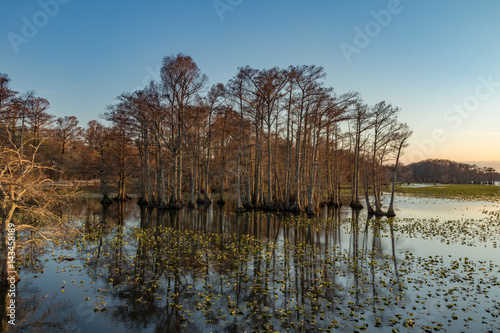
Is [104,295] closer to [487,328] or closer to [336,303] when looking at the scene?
[336,303]

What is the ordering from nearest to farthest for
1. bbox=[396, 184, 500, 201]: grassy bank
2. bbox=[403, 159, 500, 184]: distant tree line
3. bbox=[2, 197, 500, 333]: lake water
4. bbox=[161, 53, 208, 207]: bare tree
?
bbox=[2, 197, 500, 333]: lake water
bbox=[161, 53, 208, 207]: bare tree
bbox=[396, 184, 500, 201]: grassy bank
bbox=[403, 159, 500, 184]: distant tree line

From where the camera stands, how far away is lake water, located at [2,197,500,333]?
6.86m

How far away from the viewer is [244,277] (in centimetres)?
984

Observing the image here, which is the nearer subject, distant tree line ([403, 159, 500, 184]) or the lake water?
the lake water

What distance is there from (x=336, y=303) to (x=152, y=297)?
5035 mm

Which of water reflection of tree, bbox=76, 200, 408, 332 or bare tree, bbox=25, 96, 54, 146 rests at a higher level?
bare tree, bbox=25, 96, 54, 146

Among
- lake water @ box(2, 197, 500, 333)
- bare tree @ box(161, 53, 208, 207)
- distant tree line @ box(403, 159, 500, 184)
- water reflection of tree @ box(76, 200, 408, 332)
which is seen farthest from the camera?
distant tree line @ box(403, 159, 500, 184)

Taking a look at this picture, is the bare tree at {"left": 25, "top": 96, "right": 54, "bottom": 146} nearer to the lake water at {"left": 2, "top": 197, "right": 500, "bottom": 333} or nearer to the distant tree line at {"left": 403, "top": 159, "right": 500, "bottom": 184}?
the lake water at {"left": 2, "top": 197, "right": 500, "bottom": 333}

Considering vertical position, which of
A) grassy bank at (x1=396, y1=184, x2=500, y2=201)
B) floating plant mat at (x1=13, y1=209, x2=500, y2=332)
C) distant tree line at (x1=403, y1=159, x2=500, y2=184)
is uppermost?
distant tree line at (x1=403, y1=159, x2=500, y2=184)

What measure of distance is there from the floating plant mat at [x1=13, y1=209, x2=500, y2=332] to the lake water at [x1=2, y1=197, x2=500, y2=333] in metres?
0.04

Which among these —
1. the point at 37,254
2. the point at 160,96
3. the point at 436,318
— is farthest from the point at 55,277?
the point at 160,96

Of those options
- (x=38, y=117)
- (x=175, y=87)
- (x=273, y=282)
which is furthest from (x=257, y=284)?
(x=38, y=117)

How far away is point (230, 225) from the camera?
2089 cm

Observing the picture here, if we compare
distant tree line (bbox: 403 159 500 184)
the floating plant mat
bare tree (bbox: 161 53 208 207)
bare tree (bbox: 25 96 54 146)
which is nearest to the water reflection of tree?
the floating plant mat
